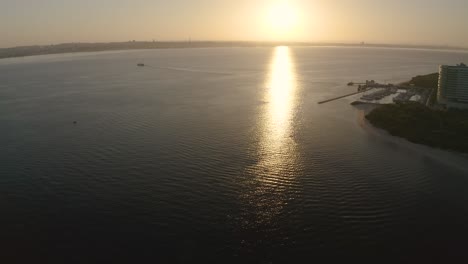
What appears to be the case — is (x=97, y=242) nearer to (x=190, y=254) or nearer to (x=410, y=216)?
(x=190, y=254)

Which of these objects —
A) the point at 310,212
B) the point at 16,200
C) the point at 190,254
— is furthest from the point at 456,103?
the point at 16,200

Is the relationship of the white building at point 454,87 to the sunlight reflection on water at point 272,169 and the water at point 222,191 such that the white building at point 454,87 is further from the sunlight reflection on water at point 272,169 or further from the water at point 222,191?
the sunlight reflection on water at point 272,169

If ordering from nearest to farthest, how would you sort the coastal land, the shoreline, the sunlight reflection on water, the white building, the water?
the water → the sunlight reflection on water → the shoreline → the coastal land → the white building

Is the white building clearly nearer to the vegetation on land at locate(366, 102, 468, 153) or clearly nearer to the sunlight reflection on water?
the vegetation on land at locate(366, 102, 468, 153)

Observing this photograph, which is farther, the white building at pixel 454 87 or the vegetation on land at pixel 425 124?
the white building at pixel 454 87

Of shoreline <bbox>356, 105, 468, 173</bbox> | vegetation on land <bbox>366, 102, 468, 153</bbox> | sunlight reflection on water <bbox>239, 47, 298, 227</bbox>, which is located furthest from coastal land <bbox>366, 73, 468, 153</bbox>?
sunlight reflection on water <bbox>239, 47, 298, 227</bbox>

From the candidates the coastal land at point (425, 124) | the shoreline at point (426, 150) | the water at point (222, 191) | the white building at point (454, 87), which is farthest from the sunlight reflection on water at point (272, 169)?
the white building at point (454, 87)

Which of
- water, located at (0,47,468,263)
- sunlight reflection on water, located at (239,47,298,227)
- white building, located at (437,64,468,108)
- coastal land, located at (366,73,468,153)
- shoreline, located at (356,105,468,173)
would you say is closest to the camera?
water, located at (0,47,468,263)
